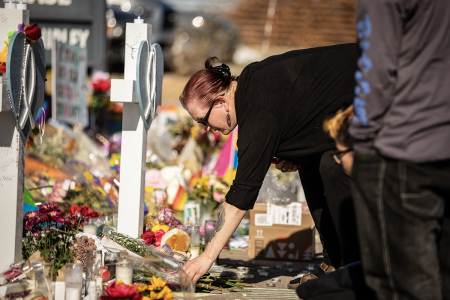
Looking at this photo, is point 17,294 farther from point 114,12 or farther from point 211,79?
point 114,12

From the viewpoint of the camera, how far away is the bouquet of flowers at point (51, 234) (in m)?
3.54

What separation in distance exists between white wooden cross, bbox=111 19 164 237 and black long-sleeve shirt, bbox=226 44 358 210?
2.74ft

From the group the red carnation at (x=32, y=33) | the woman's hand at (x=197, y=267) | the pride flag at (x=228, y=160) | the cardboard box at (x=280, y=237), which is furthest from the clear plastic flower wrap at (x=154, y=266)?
the pride flag at (x=228, y=160)

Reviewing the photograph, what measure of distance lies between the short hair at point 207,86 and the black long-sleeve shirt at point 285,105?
95 mm

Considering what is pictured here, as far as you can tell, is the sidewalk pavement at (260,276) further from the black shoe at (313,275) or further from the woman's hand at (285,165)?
the woman's hand at (285,165)

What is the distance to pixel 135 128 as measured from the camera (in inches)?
157

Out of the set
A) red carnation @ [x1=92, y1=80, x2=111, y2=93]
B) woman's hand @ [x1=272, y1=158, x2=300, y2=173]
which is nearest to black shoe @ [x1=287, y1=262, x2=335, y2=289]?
woman's hand @ [x1=272, y1=158, x2=300, y2=173]

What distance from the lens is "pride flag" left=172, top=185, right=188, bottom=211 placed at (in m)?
5.79

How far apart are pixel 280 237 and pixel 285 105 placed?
1.71 m

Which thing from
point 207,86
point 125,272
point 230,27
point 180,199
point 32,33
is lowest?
point 125,272

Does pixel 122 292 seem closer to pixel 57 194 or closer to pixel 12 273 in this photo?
pixel 12 273

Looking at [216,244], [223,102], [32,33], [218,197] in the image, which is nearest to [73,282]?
[216,244]

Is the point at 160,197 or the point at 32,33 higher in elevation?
the point at 32,33

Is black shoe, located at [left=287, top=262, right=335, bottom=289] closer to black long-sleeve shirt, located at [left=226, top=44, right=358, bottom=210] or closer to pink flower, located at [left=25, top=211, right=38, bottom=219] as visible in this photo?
black long-sleeve shirt, located at [left=226, top=44, right=358, bottom=210]
